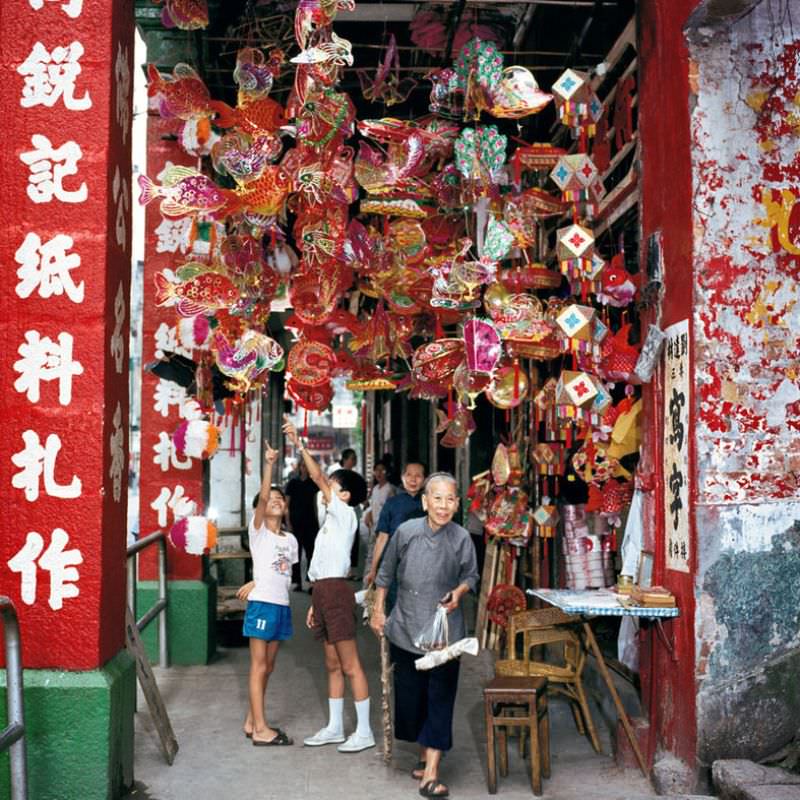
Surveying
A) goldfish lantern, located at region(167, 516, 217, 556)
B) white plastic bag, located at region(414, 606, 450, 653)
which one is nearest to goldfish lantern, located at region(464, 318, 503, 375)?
white plastic bag, located at region(414, 606, 450, 653)

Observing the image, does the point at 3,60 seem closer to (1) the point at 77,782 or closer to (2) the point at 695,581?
→ (1) the point at 77,782

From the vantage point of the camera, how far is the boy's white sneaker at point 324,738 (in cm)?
674

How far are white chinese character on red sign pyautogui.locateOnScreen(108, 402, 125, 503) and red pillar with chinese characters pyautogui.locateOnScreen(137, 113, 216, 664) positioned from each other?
11.9 ft

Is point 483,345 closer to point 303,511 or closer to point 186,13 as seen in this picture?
point 186,13

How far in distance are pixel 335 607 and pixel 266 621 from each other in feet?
1.55

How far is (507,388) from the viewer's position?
7.59 m

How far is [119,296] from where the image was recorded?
567 cm

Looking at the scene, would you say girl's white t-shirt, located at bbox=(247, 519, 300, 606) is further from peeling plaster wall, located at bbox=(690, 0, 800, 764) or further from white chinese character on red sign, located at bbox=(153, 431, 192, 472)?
peeling plaster wall, located at bbox=(690, 0, 800, 764)

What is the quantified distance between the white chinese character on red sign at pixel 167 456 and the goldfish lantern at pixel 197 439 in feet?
1.15

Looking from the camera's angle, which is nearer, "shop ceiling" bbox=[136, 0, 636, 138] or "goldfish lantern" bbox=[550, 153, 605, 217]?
"goldfish lantern" bbox=[550, 153, 605, 217]

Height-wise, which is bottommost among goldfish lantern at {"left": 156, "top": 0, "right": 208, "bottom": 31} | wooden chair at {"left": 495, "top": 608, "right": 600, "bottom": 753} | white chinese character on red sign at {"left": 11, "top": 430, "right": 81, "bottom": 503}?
wooden chair at {"left": 495, "top": 608, "right": 600, "bottom": 753}

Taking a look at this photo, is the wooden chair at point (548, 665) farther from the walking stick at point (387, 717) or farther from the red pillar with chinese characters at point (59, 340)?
the red pillar with chinese characters at point (59, 340)

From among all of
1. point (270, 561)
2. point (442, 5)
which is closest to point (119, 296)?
point (270, 561)

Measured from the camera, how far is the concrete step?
4.75 metres
